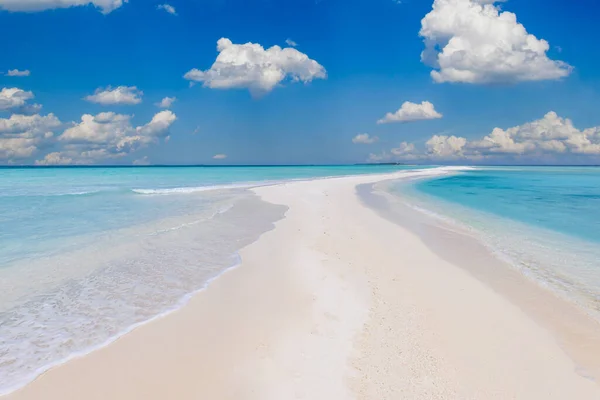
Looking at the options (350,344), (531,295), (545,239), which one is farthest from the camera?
(545,239)

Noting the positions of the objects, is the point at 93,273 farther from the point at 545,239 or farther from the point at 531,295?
the point at 545,239

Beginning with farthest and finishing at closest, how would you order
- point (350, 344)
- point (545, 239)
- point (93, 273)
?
point (545, 239), point (93, 273), point (350, 344)

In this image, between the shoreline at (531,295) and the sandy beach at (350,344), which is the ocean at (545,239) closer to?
the shoreline at (531,295)

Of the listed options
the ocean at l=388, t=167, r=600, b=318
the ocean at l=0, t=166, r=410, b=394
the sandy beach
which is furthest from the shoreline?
the ocean at l=0, t=166, r=410, b=394

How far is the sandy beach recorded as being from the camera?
4266mm

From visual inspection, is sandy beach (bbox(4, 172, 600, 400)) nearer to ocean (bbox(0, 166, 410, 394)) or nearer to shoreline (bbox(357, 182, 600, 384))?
shoreline (bbox(357, 182, 600, 384))

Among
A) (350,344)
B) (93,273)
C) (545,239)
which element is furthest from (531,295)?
(93,273)

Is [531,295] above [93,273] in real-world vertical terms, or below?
below

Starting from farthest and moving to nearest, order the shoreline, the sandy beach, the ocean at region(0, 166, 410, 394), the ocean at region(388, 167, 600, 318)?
the ocean at region(388, 167, 600, 318) < the ocean at region(0, 166, 410, 394) < the shoreline < the sandy beach

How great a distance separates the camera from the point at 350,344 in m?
5.24

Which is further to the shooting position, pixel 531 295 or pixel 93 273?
pixel 93 273

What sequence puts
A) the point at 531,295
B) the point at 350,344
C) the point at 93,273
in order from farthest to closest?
1. the point at 93,273
2. the point at 531,295
3. the point at 350,344

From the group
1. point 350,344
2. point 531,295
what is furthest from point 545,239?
point 350,344

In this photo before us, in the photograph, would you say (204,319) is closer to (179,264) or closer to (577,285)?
(179,264)
